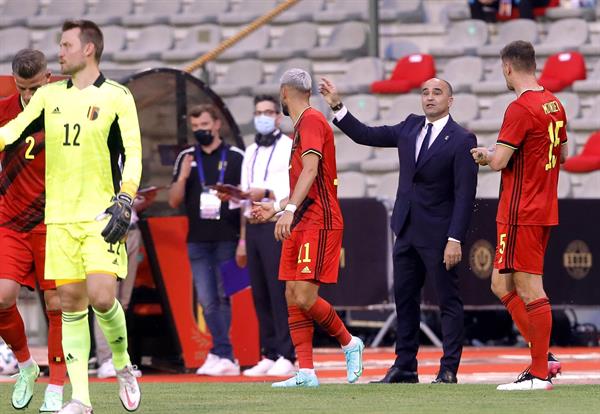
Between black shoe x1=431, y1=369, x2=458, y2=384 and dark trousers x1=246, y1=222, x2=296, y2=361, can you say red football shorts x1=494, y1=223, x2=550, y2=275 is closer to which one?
black shoe x1=431, y1=369, x2=458, y2=384

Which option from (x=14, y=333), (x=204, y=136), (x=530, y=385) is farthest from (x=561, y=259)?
(x=14, y=333)

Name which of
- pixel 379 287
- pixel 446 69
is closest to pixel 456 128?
pixel 379 287

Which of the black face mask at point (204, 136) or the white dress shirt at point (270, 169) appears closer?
the white dress shirt at point (270, 169)

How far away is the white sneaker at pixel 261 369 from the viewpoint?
12828mm

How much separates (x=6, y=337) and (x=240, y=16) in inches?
510

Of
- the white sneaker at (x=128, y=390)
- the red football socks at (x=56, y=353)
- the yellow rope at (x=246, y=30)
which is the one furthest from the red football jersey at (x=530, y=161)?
the yellow rope at (x=246, y=30)

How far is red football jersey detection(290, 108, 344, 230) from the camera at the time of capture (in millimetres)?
10367

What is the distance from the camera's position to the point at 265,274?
42.5ft

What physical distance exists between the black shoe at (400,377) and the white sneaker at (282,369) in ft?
5.81

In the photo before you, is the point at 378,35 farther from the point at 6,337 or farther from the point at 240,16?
the point at 6,337

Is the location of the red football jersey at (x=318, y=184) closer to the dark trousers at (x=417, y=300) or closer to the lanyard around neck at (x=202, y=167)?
the dark trousers at (x=417, y=300)

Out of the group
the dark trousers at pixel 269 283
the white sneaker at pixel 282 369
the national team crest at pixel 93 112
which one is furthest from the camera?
the dark trousers at pixel 269 283

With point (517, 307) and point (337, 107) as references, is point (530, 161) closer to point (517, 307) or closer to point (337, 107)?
point (517, 307)

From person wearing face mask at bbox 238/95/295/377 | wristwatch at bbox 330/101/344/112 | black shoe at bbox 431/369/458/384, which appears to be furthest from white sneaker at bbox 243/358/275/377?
wristwatch at bbox 330/101/344/112
